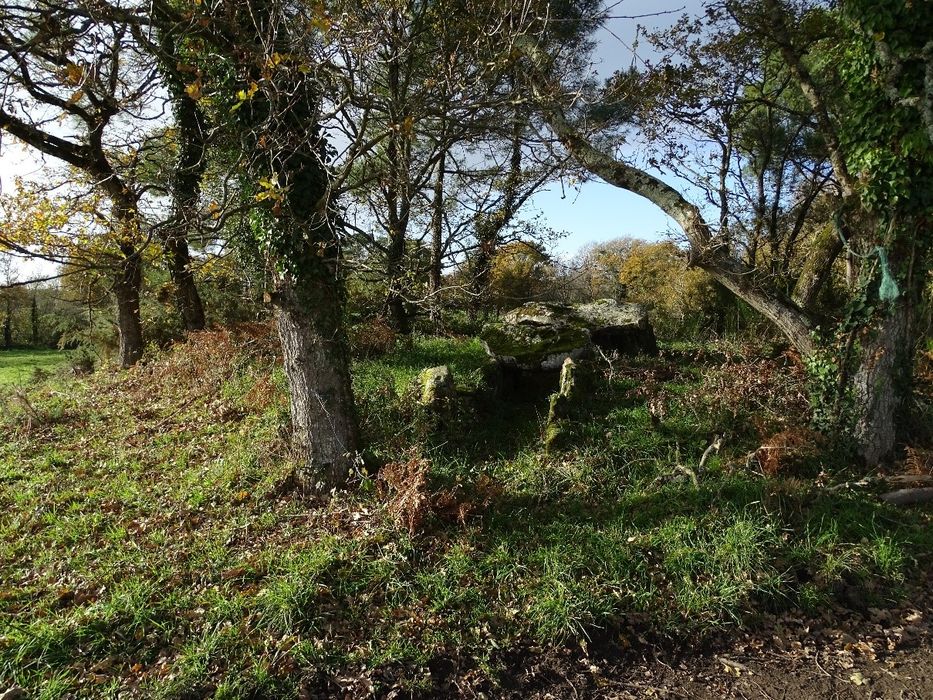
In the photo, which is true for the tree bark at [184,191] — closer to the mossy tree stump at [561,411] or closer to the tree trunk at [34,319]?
the mossy tree stump at [561,411]

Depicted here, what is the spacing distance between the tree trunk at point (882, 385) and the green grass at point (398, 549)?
0.73m

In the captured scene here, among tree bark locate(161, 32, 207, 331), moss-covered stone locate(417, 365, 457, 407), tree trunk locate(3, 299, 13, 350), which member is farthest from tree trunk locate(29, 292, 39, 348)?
moss-covered stone locate(417, 365, 457, 407)

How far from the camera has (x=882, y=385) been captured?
19.1 ft

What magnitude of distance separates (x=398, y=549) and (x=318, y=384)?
6.06 feet

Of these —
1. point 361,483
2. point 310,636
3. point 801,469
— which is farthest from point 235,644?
point 801,469

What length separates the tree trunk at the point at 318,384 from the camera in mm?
5336

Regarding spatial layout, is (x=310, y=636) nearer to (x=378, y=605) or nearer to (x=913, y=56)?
(x=378, y=605)

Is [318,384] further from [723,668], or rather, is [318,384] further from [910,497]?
[910,497]

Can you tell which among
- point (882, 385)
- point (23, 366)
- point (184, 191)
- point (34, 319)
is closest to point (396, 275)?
point (184, 191)

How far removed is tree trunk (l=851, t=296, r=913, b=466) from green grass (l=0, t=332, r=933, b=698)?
0.73 meters

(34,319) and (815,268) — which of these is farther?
(34,319)

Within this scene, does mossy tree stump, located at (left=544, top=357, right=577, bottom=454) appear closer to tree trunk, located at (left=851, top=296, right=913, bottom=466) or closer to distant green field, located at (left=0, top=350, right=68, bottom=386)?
tree trunk, located at (left=851, top=296, right=913, bottom=466)

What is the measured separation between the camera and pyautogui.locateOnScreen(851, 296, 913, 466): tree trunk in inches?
228

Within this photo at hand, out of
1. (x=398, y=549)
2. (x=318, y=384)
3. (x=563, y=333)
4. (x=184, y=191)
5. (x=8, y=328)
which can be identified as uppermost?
(x=184, y=191)
